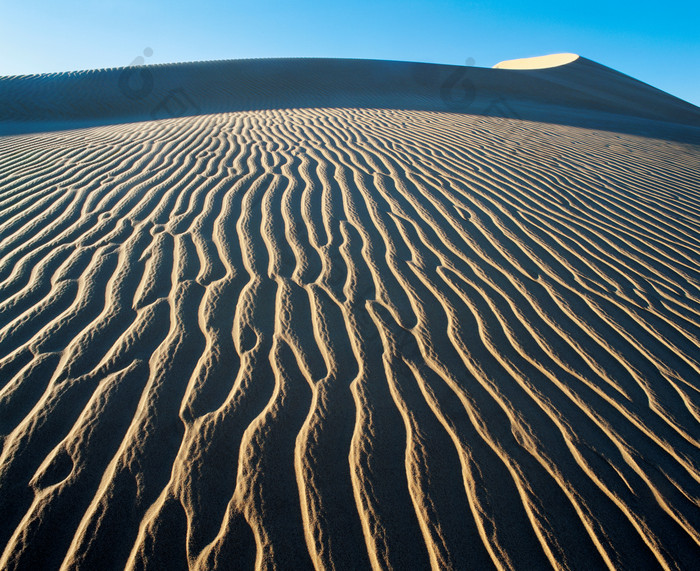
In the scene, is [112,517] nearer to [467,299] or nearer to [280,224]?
[467,299]

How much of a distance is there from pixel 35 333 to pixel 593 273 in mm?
3775

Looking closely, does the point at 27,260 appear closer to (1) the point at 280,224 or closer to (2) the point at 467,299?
(1) the point at 280,224

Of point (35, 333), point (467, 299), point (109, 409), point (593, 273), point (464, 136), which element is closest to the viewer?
point (109, 409)

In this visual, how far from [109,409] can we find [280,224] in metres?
2.03

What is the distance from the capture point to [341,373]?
2.05m

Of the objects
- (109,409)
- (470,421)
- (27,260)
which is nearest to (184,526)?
(109,409)

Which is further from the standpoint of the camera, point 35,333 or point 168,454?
point 35,333

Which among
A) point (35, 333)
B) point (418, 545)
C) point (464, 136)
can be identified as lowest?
point (418, 545)

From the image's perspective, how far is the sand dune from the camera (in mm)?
1451

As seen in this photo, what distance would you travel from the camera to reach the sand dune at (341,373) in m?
1.45

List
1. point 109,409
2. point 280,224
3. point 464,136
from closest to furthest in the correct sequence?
point 109,409 < point 280,224 < point 464,136

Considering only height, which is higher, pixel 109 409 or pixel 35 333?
pixel 35 333

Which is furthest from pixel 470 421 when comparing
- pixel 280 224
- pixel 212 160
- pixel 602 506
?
pixel 212 160

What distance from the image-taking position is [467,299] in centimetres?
266
